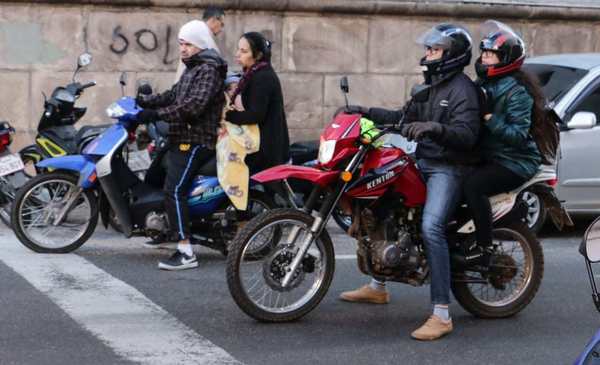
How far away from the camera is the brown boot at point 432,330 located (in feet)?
22.4

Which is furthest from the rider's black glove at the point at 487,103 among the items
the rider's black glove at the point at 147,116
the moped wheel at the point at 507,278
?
the rider's black glove at the point at 147,116

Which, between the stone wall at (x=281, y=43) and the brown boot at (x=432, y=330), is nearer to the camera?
the brown boot at (x=432, y=330)

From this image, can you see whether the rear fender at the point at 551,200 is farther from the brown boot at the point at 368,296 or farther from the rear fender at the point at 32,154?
the rear fender at the point at 32,154

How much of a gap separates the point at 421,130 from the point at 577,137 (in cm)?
443

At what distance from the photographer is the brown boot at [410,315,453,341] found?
6.82m

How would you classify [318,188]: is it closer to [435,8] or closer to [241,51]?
[241,51]

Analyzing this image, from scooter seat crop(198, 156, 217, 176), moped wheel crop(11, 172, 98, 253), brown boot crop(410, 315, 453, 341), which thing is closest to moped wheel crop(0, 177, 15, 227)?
moped wheel crop(11, 172, 98, 253)

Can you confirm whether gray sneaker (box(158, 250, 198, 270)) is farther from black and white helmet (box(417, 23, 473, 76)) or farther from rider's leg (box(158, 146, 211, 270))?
black and white helmet (box(417, 23, 473, 76))

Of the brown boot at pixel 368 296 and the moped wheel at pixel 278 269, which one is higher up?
the moped wheel at pixel 278 269

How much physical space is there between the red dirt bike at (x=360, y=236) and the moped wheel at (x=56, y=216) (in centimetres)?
247

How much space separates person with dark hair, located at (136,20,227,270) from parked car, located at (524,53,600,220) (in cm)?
327

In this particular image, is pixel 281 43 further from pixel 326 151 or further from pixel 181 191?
pixel 326 151

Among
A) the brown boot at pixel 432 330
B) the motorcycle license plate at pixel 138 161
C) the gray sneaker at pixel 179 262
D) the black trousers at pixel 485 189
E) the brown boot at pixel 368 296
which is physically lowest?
the gray sneaker at pixel 179 262

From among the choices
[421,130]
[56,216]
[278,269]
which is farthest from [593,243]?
[56,216]
